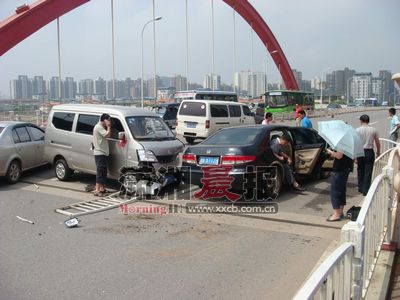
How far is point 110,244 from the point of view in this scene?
578cm

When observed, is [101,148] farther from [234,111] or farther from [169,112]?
[169,112]

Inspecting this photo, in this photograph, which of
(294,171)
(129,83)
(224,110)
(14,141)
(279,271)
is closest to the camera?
(279,271)

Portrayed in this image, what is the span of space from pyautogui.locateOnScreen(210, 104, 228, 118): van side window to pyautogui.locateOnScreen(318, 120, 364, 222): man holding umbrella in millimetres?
12747

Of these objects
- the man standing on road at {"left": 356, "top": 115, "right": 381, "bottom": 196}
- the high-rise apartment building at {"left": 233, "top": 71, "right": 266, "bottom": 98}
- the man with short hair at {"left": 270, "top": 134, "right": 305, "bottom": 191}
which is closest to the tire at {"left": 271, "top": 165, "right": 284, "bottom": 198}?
the man with short hair at {"left": 270, "top": 134, "right": 305, "bottom": 191}

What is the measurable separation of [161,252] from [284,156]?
3.94m

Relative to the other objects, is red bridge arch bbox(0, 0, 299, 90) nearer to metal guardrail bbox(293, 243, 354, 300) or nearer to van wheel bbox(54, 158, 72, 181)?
van wheel bbox(54, 158, 72, 181)

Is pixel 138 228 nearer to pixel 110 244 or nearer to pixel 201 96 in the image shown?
pixel 110 244

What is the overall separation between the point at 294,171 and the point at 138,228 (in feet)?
13.1

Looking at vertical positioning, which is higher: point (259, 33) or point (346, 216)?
point (259, 33)

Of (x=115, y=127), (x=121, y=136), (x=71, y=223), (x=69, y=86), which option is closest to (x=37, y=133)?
(x=115, y=127)

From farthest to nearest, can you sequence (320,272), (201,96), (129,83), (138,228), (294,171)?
1. (129,83)
2. (201,96)
3. (294,171)
4. (138,228)
5. (320,272)

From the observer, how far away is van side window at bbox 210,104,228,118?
760 inches

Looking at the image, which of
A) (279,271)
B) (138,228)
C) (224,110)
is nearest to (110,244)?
(138,228)

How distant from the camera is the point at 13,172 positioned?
1003 centimetres
